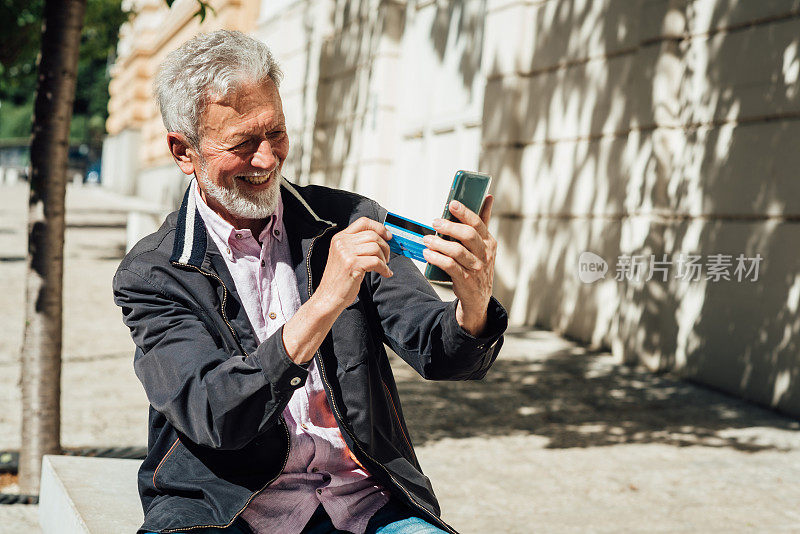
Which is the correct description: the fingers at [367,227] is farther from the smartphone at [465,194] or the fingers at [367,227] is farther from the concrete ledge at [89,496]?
the concrete ledge at [89,496]

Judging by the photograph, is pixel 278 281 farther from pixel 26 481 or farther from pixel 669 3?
pixel 669 3

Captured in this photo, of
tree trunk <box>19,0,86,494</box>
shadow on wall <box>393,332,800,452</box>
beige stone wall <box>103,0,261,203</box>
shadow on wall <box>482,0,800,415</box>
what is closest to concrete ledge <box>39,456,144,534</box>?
tree trunk <box>19,0,86,494</box>

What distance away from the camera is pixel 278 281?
2471mm

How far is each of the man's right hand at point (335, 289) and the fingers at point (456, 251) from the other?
13cm

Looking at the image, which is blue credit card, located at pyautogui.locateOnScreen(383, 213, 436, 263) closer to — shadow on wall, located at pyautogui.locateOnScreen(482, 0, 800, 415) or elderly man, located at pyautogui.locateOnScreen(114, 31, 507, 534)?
elderly man, located at pyautogui.locateOnScreen(114, 31, 507, 534)

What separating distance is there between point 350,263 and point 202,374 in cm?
45

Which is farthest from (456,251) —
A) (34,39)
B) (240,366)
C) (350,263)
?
(34,39)

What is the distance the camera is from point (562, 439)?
5.96 m

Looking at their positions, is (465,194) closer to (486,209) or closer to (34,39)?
(486,209)

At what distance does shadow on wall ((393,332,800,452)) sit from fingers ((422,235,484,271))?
3.76 meters

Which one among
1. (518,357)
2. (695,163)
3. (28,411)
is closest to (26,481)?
(28,411)

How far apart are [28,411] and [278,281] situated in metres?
2.70

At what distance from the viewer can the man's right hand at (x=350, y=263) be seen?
2.04 metres

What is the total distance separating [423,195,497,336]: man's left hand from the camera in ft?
6.93
